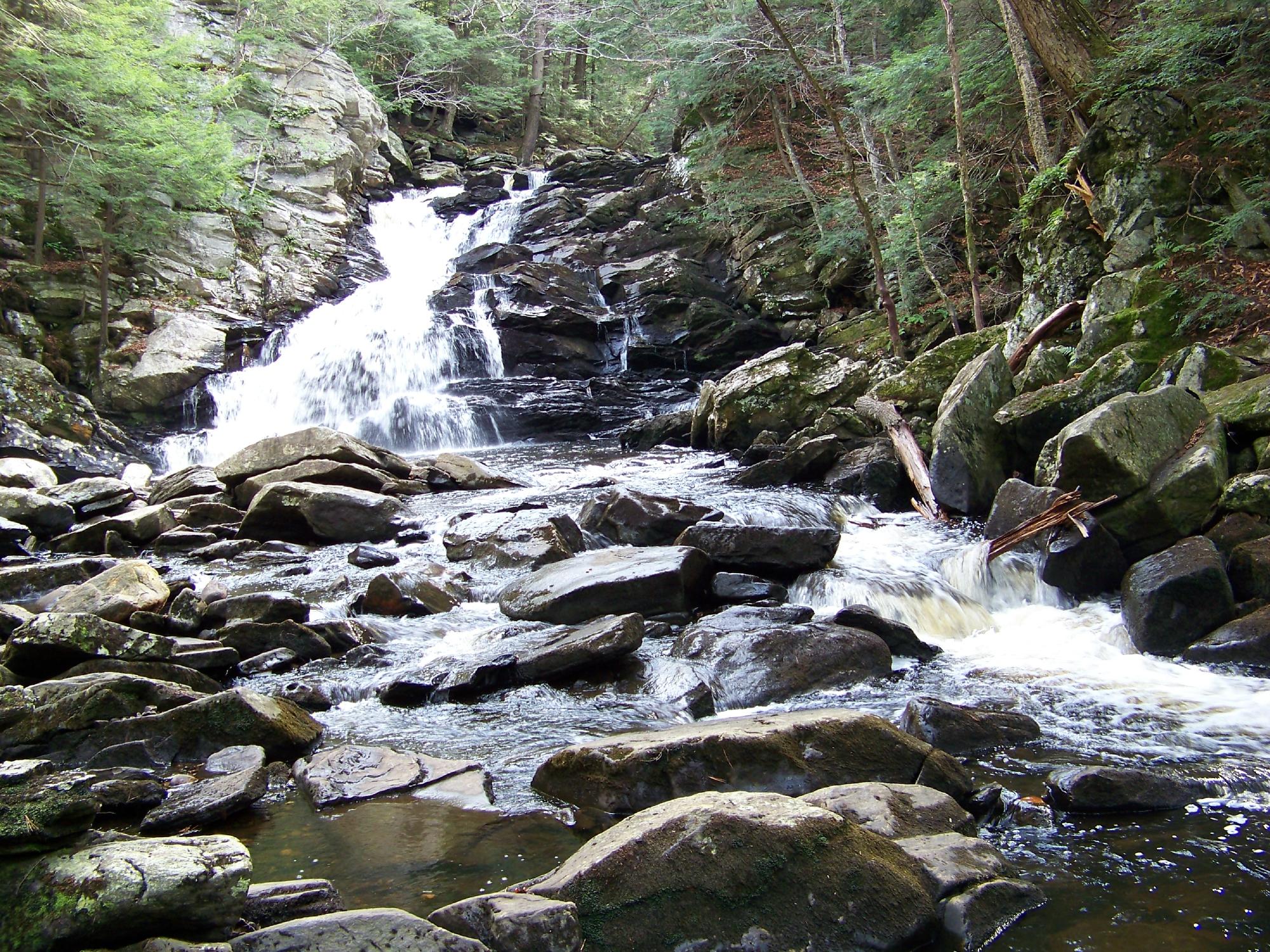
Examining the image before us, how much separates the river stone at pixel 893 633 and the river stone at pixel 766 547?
1.50 metres

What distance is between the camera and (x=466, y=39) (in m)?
35.0

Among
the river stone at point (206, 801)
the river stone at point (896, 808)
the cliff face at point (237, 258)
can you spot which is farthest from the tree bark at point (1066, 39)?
the cliff face at point (237, 258)

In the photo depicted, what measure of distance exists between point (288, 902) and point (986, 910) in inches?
96.4

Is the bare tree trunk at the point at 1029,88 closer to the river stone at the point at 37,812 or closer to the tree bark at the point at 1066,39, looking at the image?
the tree bark at the point at 1066,39

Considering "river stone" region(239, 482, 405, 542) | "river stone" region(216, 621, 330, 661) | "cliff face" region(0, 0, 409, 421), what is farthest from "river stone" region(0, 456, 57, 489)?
"river stone" region(216, 621, 330, 661)

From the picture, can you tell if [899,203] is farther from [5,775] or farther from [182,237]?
[182,237]

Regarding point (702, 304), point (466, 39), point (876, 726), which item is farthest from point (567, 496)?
point (466, 39)

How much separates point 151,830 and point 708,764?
2562 millimetres

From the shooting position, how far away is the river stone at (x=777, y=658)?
5.39 meters

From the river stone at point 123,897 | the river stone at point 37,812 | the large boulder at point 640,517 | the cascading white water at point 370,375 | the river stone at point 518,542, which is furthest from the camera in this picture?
the cascading white water at point 370,375

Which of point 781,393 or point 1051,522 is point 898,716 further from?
point 781,393

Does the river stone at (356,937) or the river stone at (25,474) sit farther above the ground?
the river stone at (25,474)

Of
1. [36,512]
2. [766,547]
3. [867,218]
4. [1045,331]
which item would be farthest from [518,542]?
[867,218]

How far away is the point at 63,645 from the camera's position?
17.5 feet
